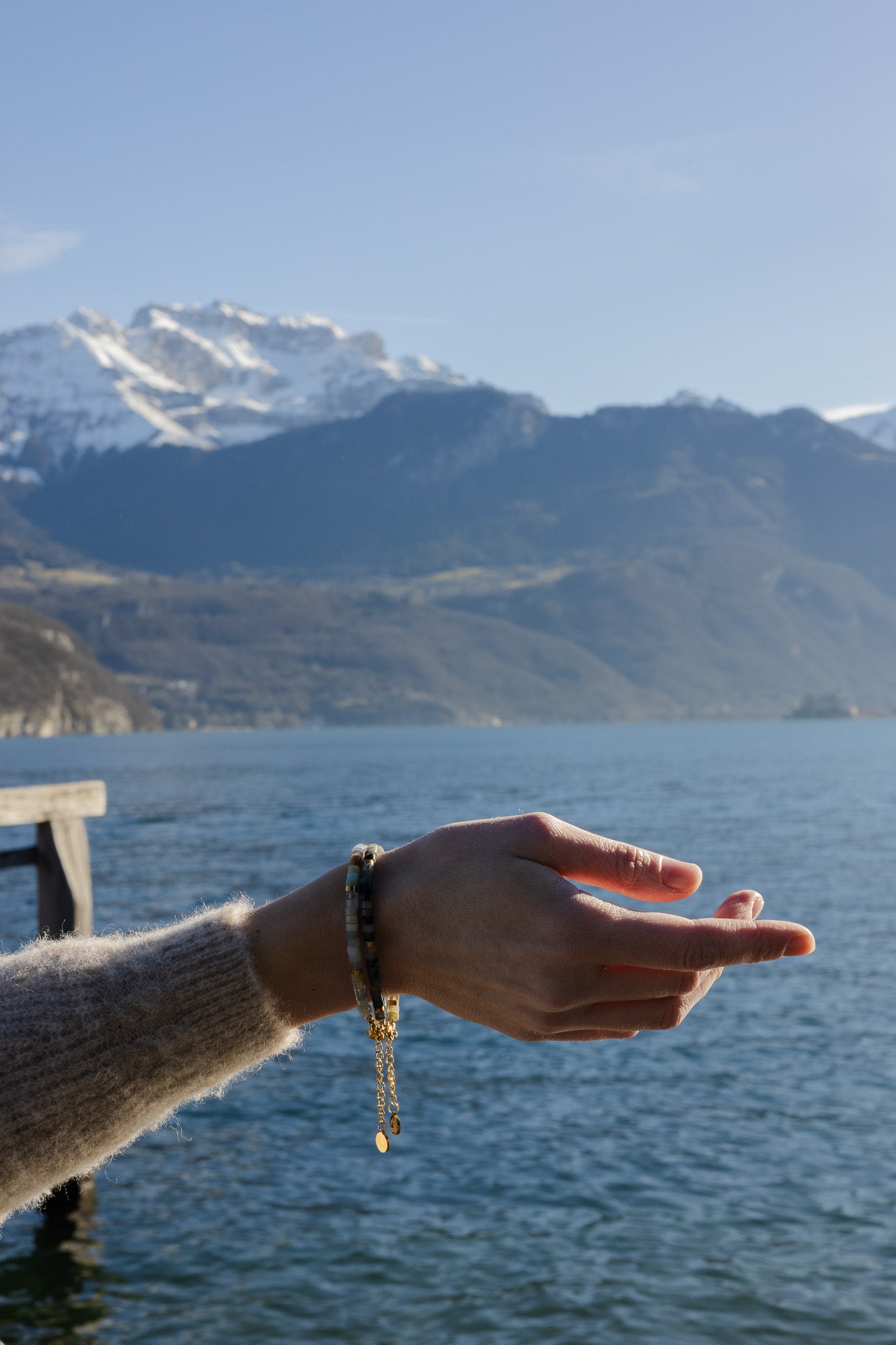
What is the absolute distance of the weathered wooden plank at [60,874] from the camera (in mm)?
10469

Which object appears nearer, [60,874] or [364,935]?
[364,935]

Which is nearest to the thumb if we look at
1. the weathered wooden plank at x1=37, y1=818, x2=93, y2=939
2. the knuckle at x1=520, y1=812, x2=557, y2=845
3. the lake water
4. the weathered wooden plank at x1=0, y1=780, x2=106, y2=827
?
the knuckle at x1=520, y1=812, x2=557, y2=845

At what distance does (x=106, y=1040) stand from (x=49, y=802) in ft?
30.0

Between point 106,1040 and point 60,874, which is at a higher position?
point 106,1040

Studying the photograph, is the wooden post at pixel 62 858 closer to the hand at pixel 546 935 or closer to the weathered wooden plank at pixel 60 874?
the weathered wooden plank at pixel 60 874

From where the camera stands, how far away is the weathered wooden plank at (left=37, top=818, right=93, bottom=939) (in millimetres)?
10469

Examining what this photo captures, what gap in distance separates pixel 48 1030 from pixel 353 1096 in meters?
Result: 16.2

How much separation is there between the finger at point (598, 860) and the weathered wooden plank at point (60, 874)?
9.66 meters

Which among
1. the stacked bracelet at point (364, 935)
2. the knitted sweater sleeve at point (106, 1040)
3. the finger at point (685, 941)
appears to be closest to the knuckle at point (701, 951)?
the finger at point (685, 941)

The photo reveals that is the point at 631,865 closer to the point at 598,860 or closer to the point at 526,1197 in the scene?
the point at 598,860

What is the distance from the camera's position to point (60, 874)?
414 inches

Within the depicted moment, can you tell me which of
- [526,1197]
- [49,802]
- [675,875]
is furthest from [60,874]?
[675,875]

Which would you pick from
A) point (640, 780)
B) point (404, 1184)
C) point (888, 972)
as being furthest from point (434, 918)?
point (640, 780)

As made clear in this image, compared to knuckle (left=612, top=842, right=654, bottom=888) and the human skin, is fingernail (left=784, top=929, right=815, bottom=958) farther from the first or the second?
knuckle (left=612, top=842, right=654, bottom=888)
